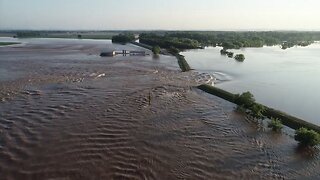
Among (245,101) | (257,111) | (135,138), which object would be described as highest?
(245,101)

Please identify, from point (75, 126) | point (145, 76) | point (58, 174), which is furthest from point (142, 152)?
point (145, 76)

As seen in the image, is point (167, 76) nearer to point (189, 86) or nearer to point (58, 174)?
point (189, 86)

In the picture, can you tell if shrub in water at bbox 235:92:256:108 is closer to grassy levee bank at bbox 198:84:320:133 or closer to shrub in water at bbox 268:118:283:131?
grassy levee bank at bbox 198:84:320:133

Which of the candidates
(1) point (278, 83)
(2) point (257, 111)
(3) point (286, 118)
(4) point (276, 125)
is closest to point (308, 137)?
(4) point (276, 125)

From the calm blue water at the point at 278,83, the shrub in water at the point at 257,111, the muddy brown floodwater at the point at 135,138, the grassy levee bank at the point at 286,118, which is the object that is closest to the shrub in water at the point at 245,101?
the grassy levee bank at the point at 286,118

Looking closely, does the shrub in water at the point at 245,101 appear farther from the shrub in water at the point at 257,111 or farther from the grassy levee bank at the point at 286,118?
the shrub in water at the point at 257,111

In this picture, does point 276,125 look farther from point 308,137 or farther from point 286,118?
point 308,137
